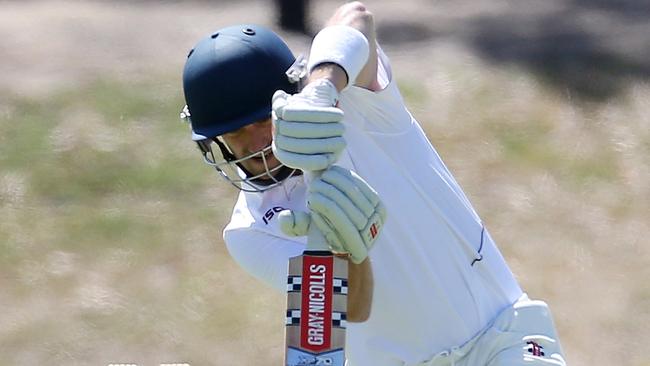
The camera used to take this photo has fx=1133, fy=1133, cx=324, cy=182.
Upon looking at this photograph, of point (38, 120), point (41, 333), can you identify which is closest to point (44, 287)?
point (41, 333)

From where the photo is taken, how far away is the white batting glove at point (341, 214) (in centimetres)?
244

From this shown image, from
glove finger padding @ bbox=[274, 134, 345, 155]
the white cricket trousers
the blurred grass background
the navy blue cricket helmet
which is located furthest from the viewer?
the blurred grass background

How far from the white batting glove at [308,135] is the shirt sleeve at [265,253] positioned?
66 cm

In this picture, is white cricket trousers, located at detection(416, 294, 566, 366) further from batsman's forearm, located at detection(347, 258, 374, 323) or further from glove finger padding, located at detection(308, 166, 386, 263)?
glove finger padding, located at detection(308, 166, 386, 263)

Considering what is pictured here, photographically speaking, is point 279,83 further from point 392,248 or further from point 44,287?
point 44,287

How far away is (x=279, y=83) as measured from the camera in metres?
3.30

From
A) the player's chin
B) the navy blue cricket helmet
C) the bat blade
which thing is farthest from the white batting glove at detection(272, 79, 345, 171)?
the navy blue cricket helmet

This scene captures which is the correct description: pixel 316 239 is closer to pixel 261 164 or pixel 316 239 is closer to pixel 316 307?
pixel 316 307

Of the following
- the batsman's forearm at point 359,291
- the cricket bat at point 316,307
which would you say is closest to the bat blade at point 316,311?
the cricket bat at point 316,307

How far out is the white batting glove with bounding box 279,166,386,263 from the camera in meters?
2.44

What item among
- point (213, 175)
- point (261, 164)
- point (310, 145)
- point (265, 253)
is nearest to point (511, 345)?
point (265, 253)

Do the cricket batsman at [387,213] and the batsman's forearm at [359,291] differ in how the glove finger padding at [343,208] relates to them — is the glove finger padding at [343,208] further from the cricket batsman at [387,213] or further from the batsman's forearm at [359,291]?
the cricket batsman at [387,213]

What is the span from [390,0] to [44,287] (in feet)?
11.7

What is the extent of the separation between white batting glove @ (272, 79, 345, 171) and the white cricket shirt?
0.51m
